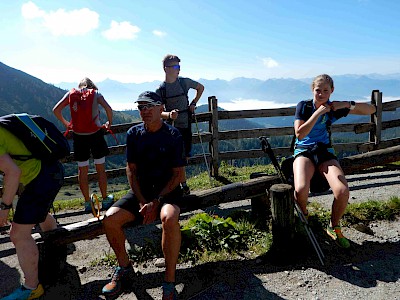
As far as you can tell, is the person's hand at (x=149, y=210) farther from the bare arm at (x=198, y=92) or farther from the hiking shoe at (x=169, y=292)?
the bare arm at (x=198, y=92)

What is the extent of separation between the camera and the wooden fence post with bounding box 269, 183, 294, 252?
12.8 feet

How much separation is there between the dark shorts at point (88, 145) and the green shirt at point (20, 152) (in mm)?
2281

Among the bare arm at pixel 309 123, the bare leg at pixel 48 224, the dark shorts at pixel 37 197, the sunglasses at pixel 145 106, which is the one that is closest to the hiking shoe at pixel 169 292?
the dark shorts at pixel 37 197

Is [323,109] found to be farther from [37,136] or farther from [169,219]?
[37,136]

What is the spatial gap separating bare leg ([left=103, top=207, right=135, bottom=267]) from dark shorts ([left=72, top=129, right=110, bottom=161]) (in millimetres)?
2363

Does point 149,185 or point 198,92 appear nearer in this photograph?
point 149,185

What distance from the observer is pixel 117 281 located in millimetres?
3518

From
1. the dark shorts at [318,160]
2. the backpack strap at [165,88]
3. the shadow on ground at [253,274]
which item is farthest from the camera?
the backpack strap at [165,88]

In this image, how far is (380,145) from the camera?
33.6 ft

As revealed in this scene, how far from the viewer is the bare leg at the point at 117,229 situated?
11.6 ft

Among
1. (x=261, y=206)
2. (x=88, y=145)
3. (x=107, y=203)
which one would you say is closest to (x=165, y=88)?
(x=88, y=145)

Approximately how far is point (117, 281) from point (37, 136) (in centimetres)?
175

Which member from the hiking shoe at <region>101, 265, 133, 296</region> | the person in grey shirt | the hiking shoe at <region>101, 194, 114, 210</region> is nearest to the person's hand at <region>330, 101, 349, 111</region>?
the person in grey shirt

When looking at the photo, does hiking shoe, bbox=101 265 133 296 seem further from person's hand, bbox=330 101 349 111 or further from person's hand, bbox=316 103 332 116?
person's hand, bbox=330 101 349 111
